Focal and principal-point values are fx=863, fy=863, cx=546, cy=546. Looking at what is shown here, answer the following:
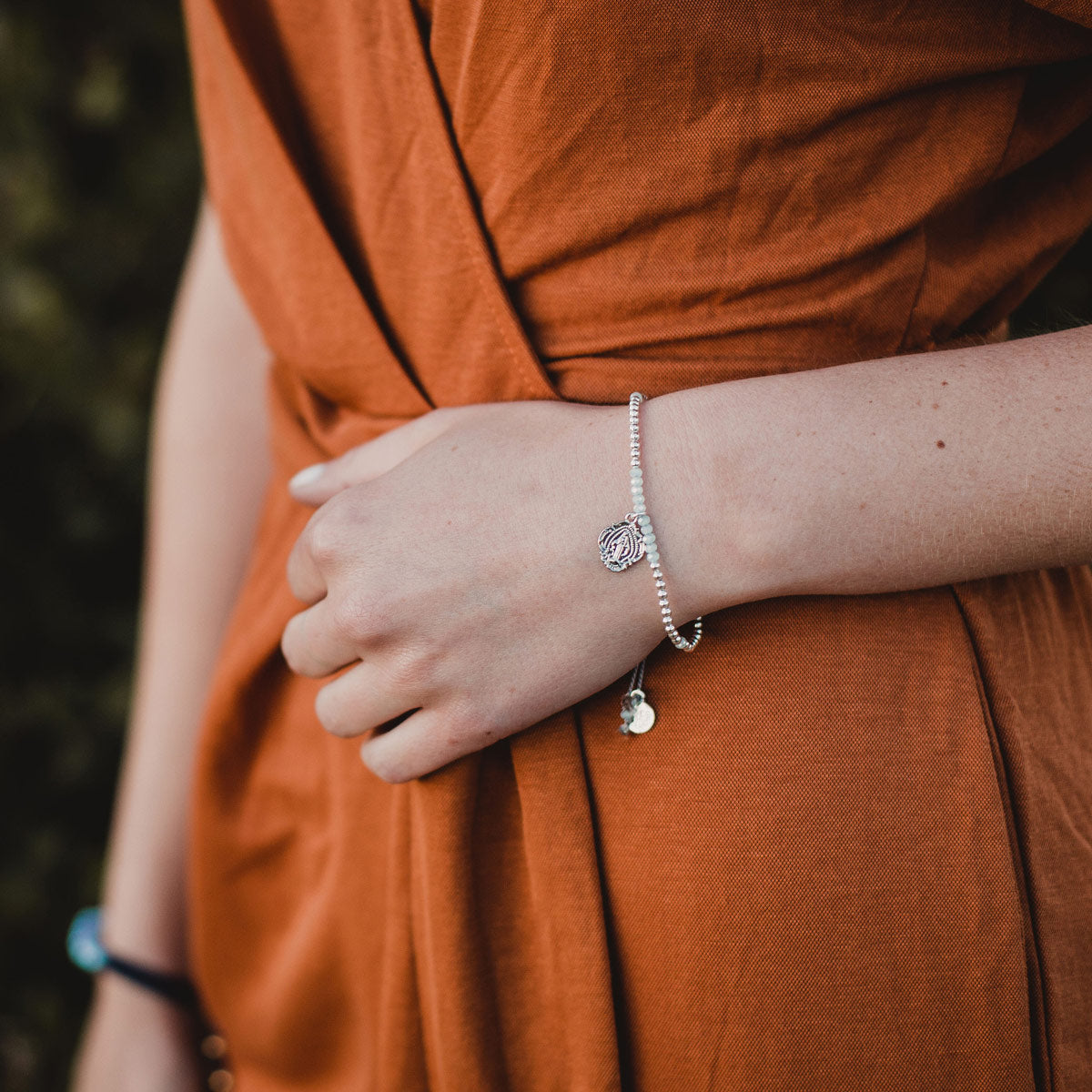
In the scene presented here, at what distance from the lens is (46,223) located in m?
1.86

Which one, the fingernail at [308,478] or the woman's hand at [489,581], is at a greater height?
the fingernail at [308,478]

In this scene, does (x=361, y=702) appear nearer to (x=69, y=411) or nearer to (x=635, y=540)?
(x=635, y=540)

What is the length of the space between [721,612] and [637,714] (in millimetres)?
112

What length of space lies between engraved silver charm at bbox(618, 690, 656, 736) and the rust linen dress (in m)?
0.01

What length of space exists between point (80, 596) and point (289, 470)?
4.44 ft

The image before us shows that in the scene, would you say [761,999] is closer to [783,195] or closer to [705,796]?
[705,796]

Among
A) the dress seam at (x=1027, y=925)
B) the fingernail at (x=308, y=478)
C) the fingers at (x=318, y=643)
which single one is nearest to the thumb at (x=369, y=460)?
the fingernail at (x=308, y=478)

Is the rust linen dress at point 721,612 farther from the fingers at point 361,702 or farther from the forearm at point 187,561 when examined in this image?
the forearm at point 187,561

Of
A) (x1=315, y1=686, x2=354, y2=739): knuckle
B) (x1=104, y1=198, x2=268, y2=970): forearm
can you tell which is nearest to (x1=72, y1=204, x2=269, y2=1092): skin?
(x1=104, y1=198, x2=268, y2=970): forearm

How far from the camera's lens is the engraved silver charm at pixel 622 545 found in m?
0.68

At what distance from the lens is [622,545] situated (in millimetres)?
→ 685

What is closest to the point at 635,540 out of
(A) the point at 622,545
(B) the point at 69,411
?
(A) the point at 622,545

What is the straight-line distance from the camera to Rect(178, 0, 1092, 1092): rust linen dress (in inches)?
27.0

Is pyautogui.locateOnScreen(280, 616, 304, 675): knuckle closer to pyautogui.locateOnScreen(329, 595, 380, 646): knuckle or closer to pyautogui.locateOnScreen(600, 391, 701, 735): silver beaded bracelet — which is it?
pyautogui.locateOnScreen(329, 595, 380, 646): knuckle
